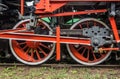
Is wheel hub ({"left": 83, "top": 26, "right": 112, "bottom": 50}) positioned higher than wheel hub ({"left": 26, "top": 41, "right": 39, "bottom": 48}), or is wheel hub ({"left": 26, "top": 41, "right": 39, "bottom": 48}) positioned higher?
wheel hub ({"left": 83, "top": 26, "right": 112, "bottom": 50})

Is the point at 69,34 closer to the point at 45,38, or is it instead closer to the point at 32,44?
the point at 45,38

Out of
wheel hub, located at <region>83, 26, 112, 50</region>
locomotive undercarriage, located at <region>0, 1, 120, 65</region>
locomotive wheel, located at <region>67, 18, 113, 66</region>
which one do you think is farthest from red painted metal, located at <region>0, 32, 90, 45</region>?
locomotive wheel, located at <region>67, 18, 113, 66</region>

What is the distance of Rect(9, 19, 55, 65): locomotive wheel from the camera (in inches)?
319

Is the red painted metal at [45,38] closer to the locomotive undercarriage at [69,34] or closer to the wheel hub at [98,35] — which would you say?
the locomotive undercarriage at [69,34]

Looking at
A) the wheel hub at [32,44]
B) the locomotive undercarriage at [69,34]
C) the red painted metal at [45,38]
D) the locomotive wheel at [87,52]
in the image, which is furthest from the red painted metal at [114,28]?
the wheel hub at [32,44]

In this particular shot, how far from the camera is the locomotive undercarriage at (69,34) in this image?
7.84 m

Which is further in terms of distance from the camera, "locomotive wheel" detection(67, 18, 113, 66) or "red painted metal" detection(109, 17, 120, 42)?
"locomotive wheel" detection(67, 18, 113, 66)

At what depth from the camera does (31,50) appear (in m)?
8.20

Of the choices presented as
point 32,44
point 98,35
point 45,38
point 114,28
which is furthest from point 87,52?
point 32,44

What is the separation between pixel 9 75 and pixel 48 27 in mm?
1373

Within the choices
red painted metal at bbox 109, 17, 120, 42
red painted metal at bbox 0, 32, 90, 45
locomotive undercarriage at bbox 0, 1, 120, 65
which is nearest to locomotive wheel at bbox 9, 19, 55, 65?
locomotive undercarriage at bbox 0, 1, 120, 65

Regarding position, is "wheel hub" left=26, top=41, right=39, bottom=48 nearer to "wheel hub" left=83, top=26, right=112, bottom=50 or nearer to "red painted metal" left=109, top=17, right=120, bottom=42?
"wheel hub" left=83, top=26, right=112, bottom=50

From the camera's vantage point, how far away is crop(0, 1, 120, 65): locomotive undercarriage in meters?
7.84

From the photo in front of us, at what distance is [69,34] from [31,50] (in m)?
0.91
